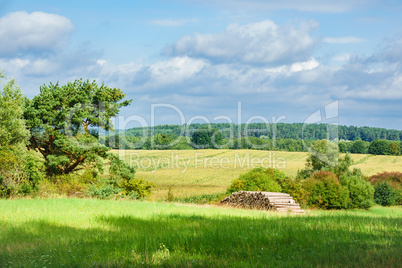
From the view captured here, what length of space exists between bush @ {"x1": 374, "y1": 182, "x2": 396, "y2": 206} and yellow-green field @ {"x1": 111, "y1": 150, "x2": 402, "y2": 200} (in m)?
18.5

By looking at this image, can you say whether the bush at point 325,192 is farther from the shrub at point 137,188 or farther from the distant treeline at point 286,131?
the distant treeline at point 286,131

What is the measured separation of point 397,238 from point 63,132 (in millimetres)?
32201

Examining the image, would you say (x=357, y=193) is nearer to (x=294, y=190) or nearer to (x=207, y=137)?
(x=294, y=190)

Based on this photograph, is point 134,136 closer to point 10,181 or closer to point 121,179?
point 121,179

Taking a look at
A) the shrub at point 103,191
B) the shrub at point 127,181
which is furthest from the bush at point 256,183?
the shrub at point 103,191

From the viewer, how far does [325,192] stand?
46000 mm

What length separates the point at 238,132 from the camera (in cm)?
9825

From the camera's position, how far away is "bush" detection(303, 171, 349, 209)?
45.1m

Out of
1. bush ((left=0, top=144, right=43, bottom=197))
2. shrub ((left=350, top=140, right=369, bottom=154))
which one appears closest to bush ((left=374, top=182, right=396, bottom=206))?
bush ((left=0, top=144, right=43, bottom=197))

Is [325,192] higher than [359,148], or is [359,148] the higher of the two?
[359,148]

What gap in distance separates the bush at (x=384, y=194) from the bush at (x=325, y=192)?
17237 millimetres

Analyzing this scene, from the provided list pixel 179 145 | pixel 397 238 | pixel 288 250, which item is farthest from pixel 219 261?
pixel 179 145

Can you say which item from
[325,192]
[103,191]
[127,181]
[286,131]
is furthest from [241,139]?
[103,191]

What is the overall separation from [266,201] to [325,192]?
76.7ft
